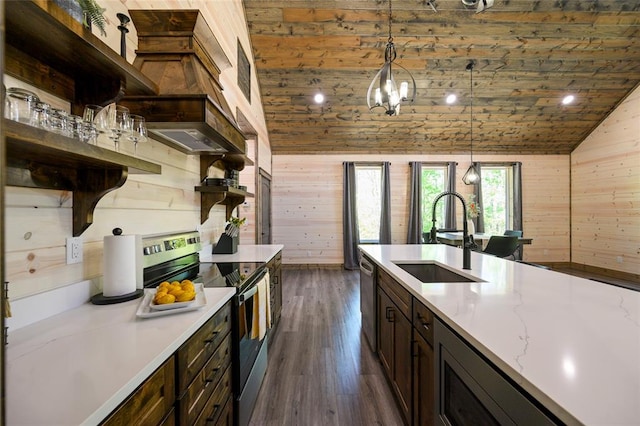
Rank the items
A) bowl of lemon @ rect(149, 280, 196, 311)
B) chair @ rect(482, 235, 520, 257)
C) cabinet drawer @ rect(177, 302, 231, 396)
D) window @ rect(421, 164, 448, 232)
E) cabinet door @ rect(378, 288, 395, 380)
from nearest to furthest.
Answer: cabinet drawer @ rect(177, 302, 231, 396)
bowl of lemon @ rect(149, 280, 196, 311)
cabinet door @ rect(378, 288, 395, 380)
chair @ rect(482, 235, 520, 257)
window @ rect(421, 164, 448, 232)

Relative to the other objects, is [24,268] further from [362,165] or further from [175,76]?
[362,165]

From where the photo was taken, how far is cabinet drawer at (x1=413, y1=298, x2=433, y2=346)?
1195mm

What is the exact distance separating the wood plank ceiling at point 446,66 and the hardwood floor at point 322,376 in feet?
12.1

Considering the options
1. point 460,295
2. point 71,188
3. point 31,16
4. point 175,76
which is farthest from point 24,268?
point 460,295

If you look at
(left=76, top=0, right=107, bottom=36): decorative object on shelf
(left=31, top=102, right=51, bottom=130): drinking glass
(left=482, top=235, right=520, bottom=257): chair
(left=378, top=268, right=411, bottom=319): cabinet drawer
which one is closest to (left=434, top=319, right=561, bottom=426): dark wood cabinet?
(left=378, top=268, right=411, bottom=319): cabinet drawer

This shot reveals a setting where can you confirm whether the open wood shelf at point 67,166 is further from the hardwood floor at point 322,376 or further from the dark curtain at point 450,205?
the dark curtain at point 450,205

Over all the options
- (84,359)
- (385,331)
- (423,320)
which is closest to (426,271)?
(385,331)

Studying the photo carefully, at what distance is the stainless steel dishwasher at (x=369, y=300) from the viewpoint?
234 cm

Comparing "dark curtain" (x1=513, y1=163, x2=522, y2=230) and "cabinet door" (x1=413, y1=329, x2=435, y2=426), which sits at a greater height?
"dark curtain" (x1=513, y1=163, x2=522, y2=230)

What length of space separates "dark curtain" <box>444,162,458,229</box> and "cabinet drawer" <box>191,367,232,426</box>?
5964mm

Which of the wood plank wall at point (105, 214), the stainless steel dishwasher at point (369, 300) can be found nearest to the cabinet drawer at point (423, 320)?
the stainless steel dishwasher at point (369, 300)

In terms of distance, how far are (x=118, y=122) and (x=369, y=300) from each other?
2252 mm

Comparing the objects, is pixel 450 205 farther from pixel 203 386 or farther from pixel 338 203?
pixel 203 386

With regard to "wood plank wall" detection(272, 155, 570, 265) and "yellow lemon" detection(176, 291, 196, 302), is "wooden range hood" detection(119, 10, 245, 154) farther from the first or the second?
"wood plank wall" detection(272, 155, 570, 265)
